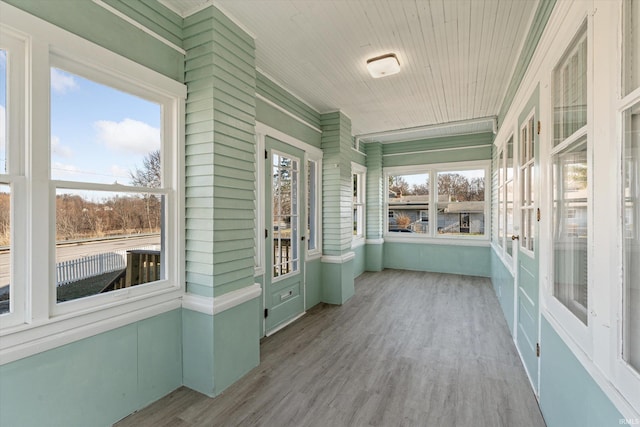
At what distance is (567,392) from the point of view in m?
1.51

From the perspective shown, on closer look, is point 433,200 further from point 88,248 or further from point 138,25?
point 88,248

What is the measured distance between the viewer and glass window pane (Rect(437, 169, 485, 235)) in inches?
233

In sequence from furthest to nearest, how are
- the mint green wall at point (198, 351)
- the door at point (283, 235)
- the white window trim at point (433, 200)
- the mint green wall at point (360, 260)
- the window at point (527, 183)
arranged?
1. the mint green wall at point (360, 260)
2. the white window trim at point (433, 200)
3. the door at point (283, 235)
4. the window at point (527, 183)
5. the mint green wall at point (198, 351)

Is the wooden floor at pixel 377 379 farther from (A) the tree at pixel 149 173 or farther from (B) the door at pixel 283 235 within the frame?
(A) the tree at pixel 149 173

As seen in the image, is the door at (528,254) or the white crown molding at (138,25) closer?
the white crown molding at (138,25)

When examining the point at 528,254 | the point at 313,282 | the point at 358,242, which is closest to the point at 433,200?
the point at 358,242

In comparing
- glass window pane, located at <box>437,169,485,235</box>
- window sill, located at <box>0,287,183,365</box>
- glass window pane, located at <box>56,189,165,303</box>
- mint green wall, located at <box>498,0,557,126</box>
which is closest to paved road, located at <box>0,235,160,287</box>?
glass window pane, located at <box>56,189,165,303</box>

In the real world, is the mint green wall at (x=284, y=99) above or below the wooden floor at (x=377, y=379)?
above

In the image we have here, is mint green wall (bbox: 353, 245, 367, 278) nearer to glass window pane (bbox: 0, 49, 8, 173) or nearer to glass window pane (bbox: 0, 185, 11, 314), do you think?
glass window pane (bbox: 0, 185, 11, 314)

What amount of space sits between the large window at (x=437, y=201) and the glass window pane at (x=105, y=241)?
17.7ft

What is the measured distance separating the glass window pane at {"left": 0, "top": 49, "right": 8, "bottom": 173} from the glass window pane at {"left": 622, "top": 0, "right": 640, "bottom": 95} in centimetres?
267

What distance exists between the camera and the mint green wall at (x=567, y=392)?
3.75 ft

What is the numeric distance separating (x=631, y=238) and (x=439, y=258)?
18.3 feet

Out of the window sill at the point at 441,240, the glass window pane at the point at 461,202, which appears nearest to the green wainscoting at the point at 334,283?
the window sill at the point at 441,240
